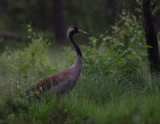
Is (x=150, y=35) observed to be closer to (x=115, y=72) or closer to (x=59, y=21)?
(x=115, y=72)

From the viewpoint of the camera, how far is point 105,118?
3.89 meters

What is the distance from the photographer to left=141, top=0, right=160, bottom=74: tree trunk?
5918 mm

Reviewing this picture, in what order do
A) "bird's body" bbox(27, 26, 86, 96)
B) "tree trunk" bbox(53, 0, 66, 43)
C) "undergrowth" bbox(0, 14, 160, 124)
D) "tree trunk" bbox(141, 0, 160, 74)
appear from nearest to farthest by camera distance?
"undergrowth" bbox(0, 14, 160, 124) < "bird's body" bbox(27, 26, 86, 96) < "tree trunk" bbox(141, 0, 160, 74) < "tree trunk" bbox(53, 0, 66, 43)

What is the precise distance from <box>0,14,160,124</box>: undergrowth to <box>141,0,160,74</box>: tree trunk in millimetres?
188

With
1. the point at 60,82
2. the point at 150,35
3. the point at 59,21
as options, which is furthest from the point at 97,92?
the point at 59,21

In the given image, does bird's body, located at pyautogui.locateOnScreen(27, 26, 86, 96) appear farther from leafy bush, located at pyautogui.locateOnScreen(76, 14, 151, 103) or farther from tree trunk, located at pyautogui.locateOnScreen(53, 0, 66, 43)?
tree trunk, located at pyautogui.locateOnScreen(53, 0, 66, 43)

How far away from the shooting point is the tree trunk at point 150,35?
5918 millimetres

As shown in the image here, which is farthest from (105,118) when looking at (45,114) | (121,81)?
(121,81)

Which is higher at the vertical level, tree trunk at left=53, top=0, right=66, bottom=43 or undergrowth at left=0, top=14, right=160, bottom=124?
tree trunk at left=53, top=0, right=66, bottom=43

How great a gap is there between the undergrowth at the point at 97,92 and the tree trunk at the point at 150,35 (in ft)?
0.62

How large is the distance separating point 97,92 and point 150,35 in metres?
1.90

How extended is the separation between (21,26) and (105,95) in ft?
62.2

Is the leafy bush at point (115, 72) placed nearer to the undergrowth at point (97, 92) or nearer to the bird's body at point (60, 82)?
the undergrowth at point (97, 92)

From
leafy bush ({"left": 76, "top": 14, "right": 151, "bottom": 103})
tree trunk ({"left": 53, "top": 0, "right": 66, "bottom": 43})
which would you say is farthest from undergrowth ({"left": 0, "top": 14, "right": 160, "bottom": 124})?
tree trunk ({"left": 53, "top": 0, "right": 66, "bottom": 43})
